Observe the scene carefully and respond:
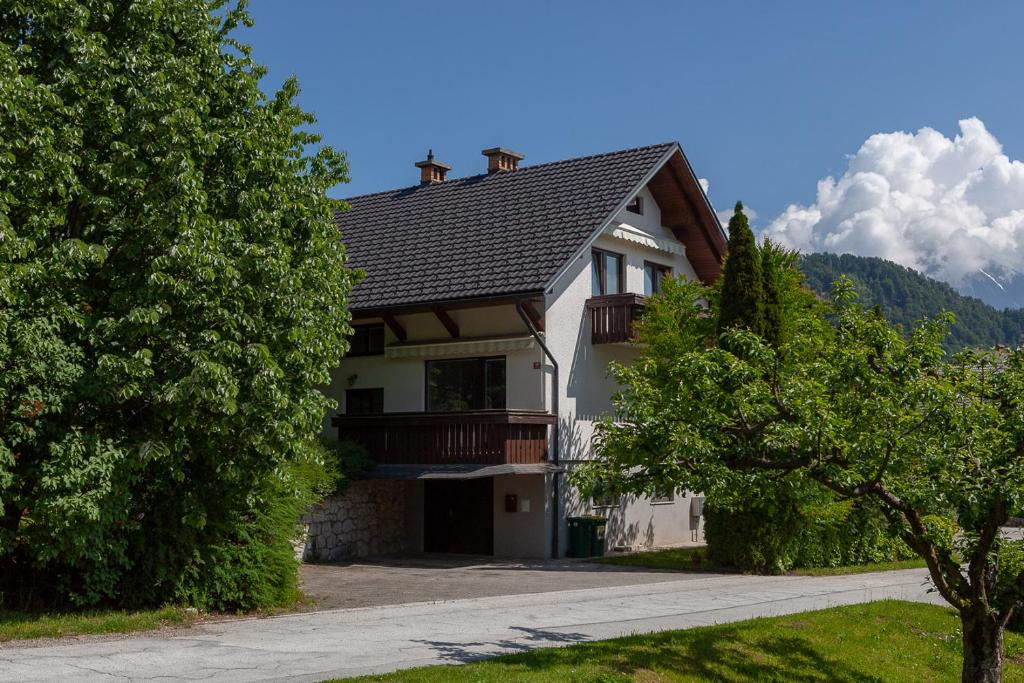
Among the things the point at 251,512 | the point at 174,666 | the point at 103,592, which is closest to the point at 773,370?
the point at 174,666

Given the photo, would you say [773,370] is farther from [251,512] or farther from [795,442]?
[251,512]

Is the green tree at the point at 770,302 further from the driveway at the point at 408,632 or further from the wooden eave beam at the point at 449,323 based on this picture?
the wooden eave beam at the point at 449,323

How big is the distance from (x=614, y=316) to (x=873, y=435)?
1582cm

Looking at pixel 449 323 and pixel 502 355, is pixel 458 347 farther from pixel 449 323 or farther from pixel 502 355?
pixel 502 355

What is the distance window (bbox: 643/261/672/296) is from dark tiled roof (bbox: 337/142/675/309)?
301 cm

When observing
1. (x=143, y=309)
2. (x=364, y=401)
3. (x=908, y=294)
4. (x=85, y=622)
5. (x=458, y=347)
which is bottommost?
(x=85, y=622)

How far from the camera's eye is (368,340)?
28.9 meters

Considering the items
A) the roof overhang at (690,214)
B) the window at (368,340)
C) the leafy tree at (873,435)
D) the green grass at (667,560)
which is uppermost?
the roof overhang at (690,214)

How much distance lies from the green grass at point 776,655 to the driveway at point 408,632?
713 mm

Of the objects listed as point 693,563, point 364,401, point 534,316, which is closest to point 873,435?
point 693,563

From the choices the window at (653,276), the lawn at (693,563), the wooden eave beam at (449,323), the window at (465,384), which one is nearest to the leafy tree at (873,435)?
the lawn at (693,563)

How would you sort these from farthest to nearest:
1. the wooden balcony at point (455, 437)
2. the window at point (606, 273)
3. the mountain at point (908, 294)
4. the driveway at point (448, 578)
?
the mountain at point (908, 294) → the window at point (606, 273) → the wooden balcony at point (455, 437) → the driveway at point (448, 578)

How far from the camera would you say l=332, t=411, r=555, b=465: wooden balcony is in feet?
80.3

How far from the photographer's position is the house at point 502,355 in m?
25.4
